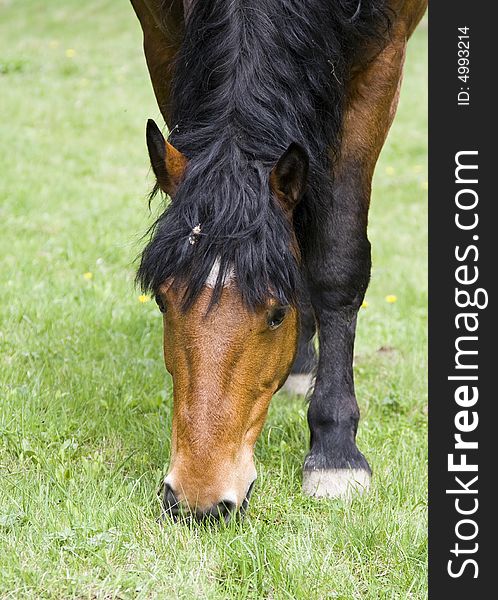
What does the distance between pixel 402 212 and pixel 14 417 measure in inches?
230

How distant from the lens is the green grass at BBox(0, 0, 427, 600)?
9.14 feet

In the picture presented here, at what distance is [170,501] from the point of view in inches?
114

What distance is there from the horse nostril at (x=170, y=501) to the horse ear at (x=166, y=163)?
1.01 metres

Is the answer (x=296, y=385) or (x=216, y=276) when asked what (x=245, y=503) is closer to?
(x=216, y=276)

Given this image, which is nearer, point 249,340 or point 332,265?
point 249,340

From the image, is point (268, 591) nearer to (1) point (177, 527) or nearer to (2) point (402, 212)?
(1) point (177, 527)

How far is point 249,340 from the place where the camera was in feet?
9.77

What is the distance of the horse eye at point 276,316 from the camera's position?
9.95 feet

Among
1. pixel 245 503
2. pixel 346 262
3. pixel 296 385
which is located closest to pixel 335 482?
pixel 245 503

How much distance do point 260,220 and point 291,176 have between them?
0.23 m

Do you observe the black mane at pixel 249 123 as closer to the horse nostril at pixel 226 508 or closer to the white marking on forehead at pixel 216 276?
the white marking on forehead at pixel 216 276

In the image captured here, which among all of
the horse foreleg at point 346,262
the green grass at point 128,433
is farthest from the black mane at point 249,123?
the green grass at point 128,433

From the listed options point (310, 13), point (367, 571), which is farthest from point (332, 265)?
point (367, 571)

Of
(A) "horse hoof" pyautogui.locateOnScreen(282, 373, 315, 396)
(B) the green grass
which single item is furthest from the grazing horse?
(A) "horse hoof" pyautogui.locateOnScreen(282, 373, 315, 396)
